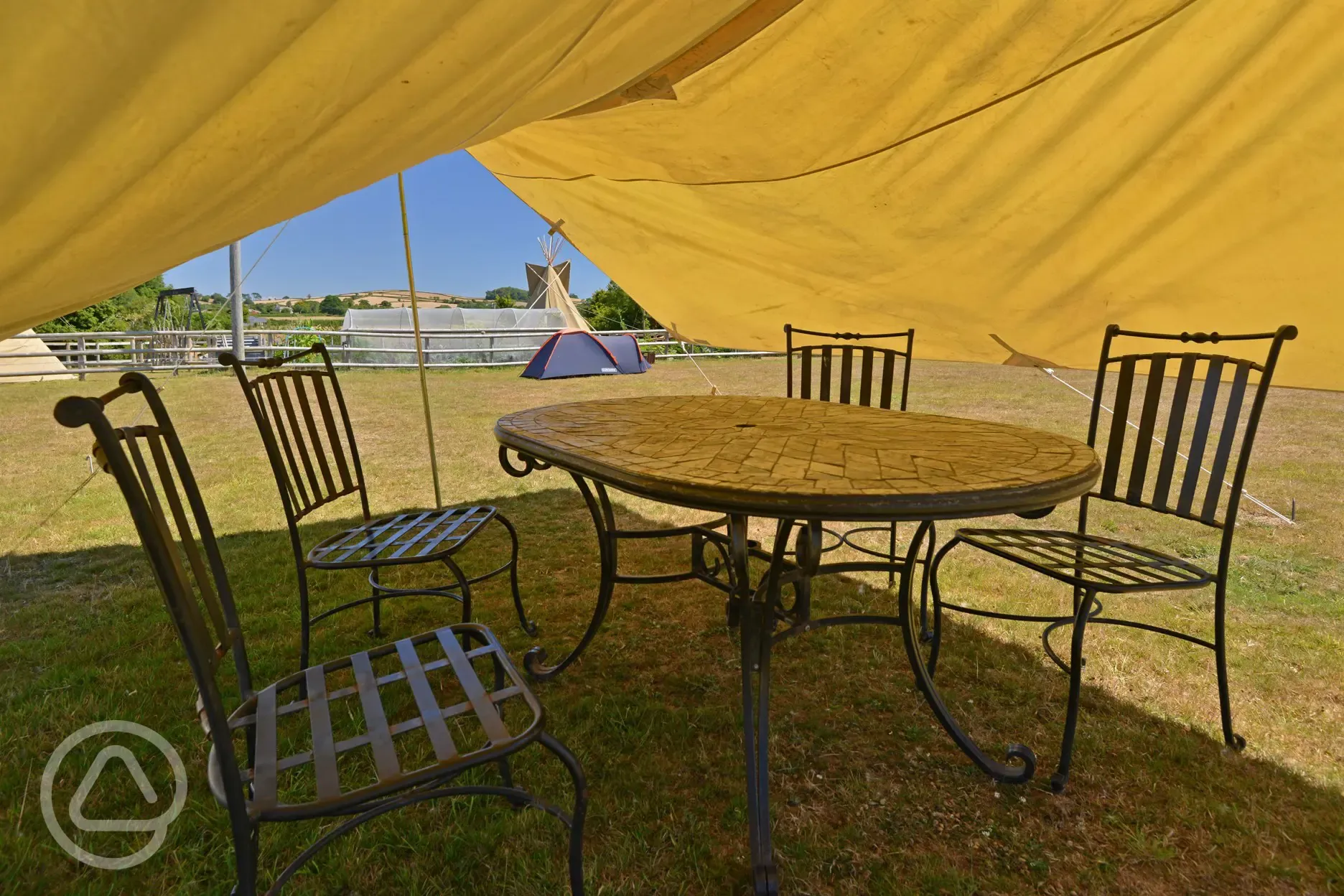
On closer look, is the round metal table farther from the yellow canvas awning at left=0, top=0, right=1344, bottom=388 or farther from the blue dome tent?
the blue dome tent

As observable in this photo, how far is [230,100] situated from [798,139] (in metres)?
1.84

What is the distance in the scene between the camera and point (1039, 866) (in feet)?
4.73

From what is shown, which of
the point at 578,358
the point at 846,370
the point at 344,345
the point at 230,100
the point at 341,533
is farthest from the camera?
the point at 344,345

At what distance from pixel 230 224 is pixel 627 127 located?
4.68ft

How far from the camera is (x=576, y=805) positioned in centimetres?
115

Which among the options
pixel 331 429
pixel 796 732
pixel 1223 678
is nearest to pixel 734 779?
pixel 796 732

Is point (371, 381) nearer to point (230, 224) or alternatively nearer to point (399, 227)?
point (399, 227)

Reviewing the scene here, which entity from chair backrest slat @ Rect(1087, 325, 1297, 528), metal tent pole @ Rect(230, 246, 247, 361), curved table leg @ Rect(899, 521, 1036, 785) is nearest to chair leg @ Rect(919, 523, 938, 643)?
curved table leg @ Rect(899, 521, 1036, 785)

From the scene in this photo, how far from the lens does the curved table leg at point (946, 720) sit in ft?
5.49

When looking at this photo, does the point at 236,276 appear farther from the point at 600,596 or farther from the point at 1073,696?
the point at 1073,696

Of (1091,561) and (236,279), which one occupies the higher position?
(236,279)

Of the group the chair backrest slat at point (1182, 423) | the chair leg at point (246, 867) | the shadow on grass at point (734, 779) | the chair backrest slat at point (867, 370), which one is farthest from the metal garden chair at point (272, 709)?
the chair backrest slat at point (867, 370)

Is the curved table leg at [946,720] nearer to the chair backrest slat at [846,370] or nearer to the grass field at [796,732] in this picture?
the grass field at [796,732]

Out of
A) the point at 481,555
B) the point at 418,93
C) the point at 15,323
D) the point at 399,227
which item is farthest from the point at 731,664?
the point at 399,227
